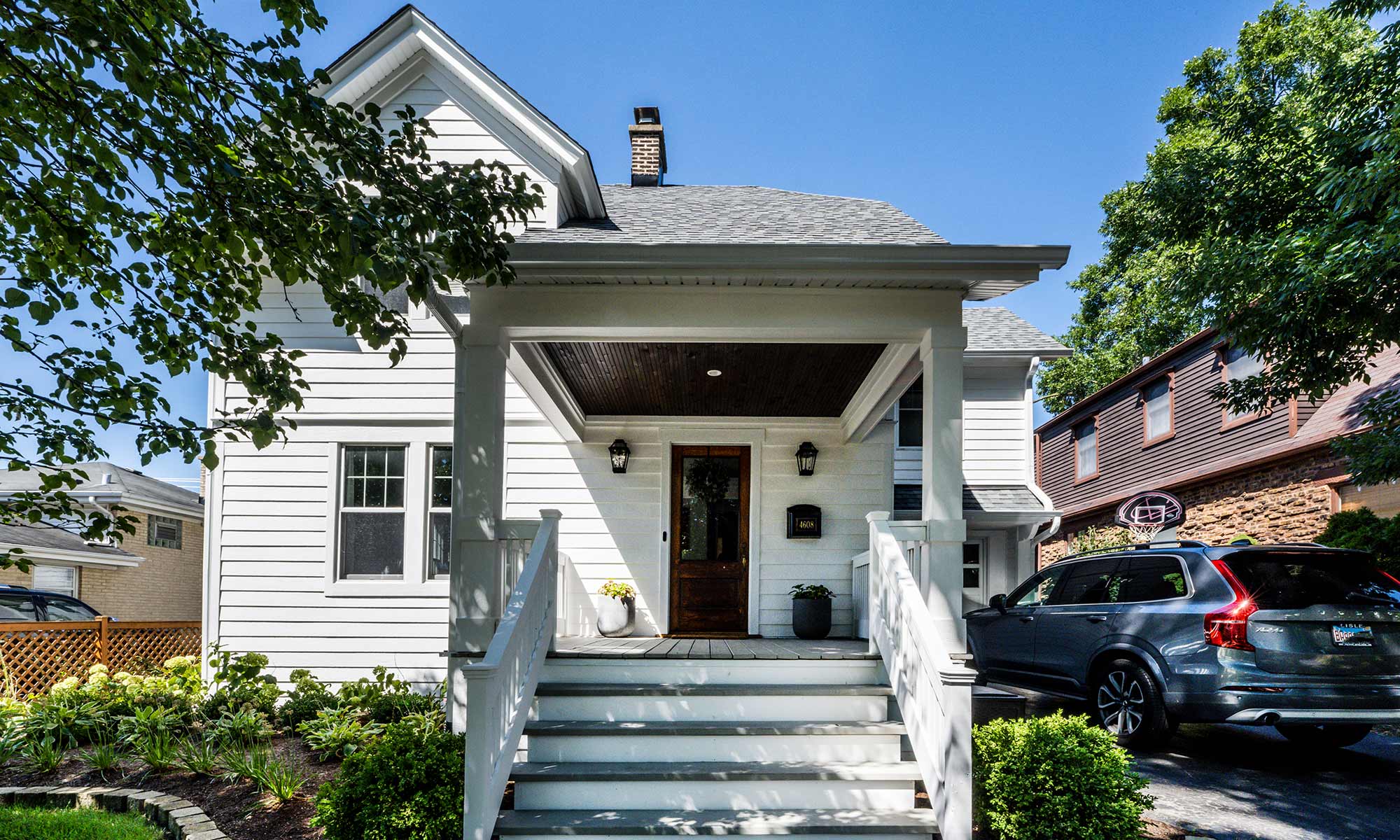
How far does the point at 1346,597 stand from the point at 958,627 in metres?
2.65

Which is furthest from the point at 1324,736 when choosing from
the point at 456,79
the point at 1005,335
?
the point at 456,79

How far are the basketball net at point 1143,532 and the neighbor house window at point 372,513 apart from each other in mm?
8432

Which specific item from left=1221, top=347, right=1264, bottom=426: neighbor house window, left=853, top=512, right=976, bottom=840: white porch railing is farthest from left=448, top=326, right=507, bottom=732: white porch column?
left=1221, top=347, right=1264, bottom=426: neighbor house window

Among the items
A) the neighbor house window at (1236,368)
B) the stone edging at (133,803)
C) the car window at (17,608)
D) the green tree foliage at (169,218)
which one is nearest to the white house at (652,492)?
the green tree foliage at (169,218)

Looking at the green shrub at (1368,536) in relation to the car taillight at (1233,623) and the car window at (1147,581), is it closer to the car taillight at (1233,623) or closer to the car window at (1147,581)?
the car window at (1147,581)

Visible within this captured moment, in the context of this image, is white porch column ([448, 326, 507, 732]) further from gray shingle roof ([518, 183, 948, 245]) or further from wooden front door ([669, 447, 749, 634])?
wooden front door ([669, 447, 749, 634])

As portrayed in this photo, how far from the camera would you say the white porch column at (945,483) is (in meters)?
5.20

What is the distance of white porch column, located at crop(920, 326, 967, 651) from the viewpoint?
520cm

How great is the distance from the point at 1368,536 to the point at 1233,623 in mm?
5441

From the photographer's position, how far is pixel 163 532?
57.9 ft

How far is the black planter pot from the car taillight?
344 cm

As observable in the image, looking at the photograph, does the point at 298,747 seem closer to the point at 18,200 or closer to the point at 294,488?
the point at 294,488

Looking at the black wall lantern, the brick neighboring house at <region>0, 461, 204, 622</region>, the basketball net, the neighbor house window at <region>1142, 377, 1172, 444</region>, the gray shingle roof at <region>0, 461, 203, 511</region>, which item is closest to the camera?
the black wall lantern

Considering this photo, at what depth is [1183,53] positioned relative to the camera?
1980 centimetres
